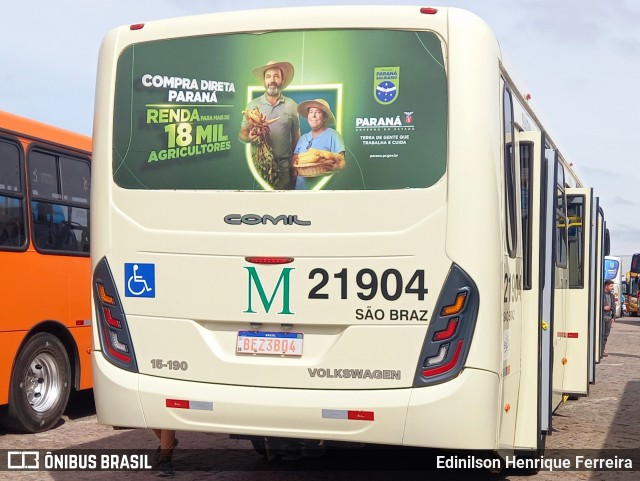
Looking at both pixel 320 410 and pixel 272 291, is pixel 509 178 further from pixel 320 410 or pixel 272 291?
pixel 320 410

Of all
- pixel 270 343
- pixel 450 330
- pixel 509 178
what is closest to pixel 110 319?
pixel 270 343

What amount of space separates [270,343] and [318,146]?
48.1 inches

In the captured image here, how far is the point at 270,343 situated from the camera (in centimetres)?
610

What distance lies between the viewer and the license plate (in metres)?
6.05

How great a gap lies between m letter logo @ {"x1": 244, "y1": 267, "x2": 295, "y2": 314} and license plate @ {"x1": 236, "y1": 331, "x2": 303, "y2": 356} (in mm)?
142

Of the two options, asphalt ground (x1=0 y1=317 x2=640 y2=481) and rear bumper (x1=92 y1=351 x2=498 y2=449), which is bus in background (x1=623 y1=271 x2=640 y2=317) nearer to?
asphalt ground (x1=0 y1=317 x2=640 y2=481)

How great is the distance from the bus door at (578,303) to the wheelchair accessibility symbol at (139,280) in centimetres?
533

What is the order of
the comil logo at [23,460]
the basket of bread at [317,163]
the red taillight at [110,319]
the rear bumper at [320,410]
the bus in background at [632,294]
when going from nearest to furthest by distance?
the rear bumper at [320,410] < the basket of bread at [317,163] < the red taillight at [110,319] < the comil logo at [23,460] < the bus in background at [632,294]

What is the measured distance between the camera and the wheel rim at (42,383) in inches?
387

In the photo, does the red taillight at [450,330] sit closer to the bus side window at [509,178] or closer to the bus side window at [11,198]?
the bus side window at [509,178]

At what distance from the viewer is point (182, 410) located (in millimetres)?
6180


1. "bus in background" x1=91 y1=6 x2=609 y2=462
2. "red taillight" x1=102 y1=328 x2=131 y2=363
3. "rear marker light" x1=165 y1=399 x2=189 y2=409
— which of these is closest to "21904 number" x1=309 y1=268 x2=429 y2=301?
"bus in background" x1=91 y1=6 x2=609 y2=462

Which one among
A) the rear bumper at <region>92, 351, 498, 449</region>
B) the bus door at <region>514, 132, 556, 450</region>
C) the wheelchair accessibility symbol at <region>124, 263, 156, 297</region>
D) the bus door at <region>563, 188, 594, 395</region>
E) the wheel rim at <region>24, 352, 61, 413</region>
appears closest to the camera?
the rear bumper at <region>92, 351, 498, 449</region>

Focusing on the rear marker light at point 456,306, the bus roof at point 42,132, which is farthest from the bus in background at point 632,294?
the rear marker light at point 456,306
